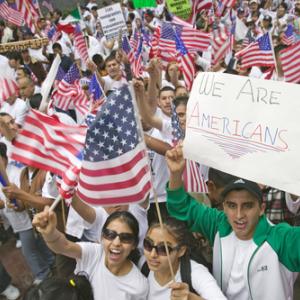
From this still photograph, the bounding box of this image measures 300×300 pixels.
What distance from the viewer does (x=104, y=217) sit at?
353cm

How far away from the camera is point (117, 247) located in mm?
2885

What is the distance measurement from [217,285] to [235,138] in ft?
2.75

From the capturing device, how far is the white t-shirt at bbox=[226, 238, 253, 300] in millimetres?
2574

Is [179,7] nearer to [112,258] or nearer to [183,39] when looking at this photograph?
[183,39]

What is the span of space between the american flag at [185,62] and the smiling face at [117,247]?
387cm

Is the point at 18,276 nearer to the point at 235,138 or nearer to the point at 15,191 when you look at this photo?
the point at 15,191

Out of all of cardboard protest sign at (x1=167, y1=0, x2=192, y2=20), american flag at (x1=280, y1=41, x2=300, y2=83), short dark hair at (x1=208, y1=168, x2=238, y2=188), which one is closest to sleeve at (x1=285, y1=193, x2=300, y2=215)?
short dark hair at (x1=208, y1=168, x2=238, y2=188)

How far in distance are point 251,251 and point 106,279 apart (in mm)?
938

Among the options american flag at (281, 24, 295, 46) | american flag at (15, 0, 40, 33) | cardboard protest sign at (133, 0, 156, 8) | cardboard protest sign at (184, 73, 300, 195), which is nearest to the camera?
cardboard protest sign at (184, 73, 300, 195)

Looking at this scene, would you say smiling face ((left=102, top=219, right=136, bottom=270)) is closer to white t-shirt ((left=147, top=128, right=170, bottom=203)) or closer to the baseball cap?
the baseball cap

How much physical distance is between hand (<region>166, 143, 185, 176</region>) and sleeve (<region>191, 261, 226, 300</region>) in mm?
590

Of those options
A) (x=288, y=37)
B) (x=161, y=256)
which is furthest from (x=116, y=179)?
(x=288, y=37)

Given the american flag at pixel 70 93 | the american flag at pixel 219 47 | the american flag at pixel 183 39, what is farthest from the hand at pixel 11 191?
the american flag at pixel 219 47

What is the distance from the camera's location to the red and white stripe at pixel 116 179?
266cm
